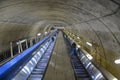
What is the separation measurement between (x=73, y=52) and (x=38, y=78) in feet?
18.5

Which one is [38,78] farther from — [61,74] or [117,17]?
[117,17]

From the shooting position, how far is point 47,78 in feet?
14.9

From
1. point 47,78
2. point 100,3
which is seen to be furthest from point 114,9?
point 47,78

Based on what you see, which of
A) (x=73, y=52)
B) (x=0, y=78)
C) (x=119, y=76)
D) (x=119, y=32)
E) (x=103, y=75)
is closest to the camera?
(x=0, y=78)

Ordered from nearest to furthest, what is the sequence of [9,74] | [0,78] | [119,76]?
[0,78]
[9,74]
[119,76]

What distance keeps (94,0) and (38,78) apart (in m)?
3.01

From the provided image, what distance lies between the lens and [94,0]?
202 inches

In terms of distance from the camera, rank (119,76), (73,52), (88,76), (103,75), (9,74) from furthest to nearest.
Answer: (73,52) < (119,76) < (88,76) < (103,75) < (9,74)

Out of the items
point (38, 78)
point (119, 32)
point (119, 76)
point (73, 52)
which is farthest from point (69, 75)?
point (73, 52)

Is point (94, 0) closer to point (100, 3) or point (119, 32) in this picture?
point (100, 3)

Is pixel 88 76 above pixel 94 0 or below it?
below

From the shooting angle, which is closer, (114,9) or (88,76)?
(114,9)

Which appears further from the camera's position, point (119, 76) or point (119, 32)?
point (119, 76)

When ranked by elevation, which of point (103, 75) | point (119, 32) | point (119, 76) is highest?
point (119, 32)
